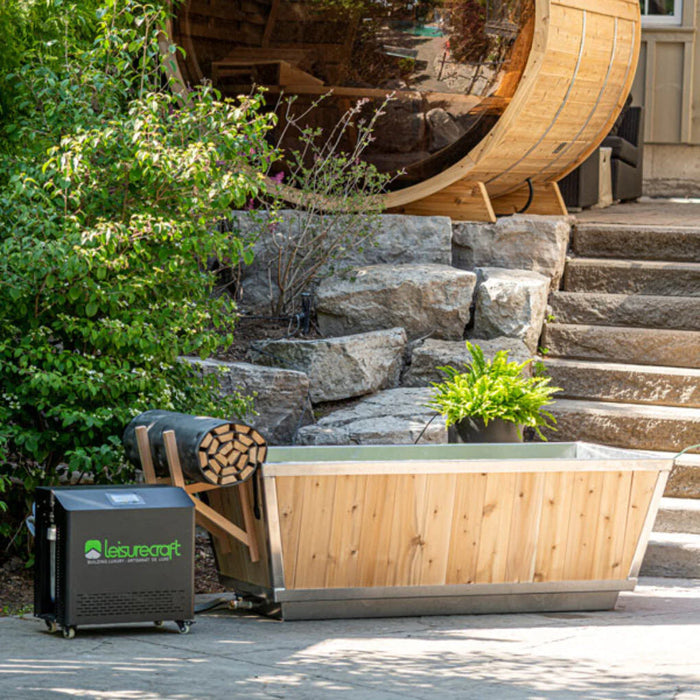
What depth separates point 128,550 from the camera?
4.44 metres

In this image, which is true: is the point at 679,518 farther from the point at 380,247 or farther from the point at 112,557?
the point at 112,557

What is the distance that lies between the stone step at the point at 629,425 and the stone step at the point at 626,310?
2.46 feet

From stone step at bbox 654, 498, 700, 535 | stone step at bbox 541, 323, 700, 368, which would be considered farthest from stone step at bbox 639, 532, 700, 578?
stone step at bbox 541, 323, 700, 368

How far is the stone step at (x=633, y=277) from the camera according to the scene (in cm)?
758

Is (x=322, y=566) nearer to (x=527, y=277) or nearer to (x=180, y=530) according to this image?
(x=180, y=530)

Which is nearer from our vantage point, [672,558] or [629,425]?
[672,558]

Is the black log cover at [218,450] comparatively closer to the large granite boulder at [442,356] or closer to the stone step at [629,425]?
the large granite boulder at [442,356]

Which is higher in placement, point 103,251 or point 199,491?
point 103,251

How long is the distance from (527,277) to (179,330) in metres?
2.51

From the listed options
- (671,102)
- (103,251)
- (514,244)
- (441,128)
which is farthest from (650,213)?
(103,251)

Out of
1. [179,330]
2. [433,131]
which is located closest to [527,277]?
[433,131]

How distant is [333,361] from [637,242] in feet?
8.26

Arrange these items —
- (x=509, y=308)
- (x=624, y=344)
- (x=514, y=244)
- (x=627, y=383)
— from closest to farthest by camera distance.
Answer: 1. (x=627, y=383)
2. (x=509, y=308)
3. (x=624, y=344)
4. (x=514, y=244)

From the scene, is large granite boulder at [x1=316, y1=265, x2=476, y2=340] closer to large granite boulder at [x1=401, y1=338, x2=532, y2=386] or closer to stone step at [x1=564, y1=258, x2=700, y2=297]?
large granite boulder at [x1=401, y1=338, x2=532, y2=386]
